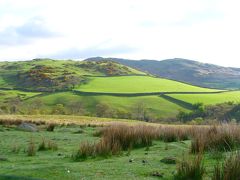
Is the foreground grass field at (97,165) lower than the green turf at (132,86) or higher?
lower

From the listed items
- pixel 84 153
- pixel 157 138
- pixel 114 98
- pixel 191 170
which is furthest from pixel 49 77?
pixel 191 170

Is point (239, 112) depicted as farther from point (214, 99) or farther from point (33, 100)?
point (33, 100)

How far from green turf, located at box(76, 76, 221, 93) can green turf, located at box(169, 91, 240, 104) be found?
9384 mm

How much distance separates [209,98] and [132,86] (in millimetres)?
26980

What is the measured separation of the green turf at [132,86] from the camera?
122 m

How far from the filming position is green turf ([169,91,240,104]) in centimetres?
10556

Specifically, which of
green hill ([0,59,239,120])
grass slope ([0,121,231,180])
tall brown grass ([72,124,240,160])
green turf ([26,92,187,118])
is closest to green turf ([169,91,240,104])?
green hill ([0,59,239,120])

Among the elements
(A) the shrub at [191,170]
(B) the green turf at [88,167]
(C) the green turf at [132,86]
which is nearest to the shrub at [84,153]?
(B) the green turf at [88,167]

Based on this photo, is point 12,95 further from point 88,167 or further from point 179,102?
point 88,167

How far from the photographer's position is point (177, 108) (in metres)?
102

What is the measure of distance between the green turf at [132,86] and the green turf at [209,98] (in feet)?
30.8

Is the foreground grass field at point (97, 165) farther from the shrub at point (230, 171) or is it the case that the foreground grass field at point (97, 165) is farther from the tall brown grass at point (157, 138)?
the shrub at point (230, 171)

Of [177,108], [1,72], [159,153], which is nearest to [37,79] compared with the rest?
[1,72]

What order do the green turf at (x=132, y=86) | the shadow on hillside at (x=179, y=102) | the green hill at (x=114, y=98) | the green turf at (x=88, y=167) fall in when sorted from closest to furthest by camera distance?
the green turf at (x=88, y=167) < the green hill at (x=114, y=98) < the shadow on hillside at (x=179, y=102) < the green turf at (x=132, y=86)
